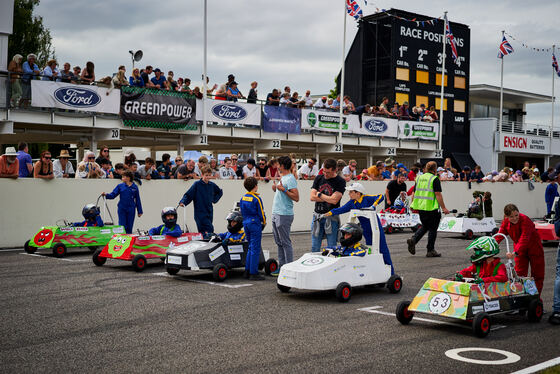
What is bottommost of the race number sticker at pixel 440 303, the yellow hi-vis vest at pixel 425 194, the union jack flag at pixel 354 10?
the race number sticker at pixel 440 303

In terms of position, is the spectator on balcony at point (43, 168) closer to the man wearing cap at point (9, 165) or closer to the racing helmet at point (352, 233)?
the man wearing cap at point (9, 165)

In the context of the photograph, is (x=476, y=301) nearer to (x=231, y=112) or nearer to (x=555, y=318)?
(x=555, y=318)

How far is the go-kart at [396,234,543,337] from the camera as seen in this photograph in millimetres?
7172

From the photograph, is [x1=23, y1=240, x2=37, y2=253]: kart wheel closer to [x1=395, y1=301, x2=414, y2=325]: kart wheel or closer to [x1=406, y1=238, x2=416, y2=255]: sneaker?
[x1=406, y1=238, x2=416, y2=255]: sneaker

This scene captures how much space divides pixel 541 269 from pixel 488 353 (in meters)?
2.50

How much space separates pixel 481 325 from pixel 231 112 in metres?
22.5

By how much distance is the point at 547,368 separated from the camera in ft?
18.9

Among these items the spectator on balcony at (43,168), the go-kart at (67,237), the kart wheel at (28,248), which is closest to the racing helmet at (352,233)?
the go-kart at (67,237)

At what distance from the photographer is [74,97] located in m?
A: 23.0

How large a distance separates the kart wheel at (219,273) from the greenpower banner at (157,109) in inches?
599

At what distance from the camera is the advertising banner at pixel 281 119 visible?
3000 centimetres

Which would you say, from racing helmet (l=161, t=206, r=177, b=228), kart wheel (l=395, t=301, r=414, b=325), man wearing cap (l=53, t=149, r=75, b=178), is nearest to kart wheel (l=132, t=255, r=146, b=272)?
racing helmet (l=161, t=206, r=177, b=228)

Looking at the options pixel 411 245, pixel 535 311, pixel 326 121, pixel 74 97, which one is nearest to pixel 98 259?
pixel 411 245

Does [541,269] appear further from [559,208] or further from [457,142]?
[457,142]
